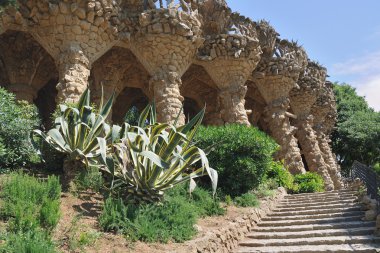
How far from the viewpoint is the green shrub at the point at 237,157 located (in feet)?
27.1

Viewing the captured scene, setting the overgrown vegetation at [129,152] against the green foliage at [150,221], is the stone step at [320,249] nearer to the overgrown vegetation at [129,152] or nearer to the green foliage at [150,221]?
the green foliage at [150,221]

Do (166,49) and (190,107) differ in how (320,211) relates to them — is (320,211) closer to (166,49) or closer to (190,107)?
(166,49)

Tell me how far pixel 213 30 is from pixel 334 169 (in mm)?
10933

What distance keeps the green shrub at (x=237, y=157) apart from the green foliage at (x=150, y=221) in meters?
2.65

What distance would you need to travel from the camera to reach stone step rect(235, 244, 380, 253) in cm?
532

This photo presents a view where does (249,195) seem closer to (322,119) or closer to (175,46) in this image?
(175,46)

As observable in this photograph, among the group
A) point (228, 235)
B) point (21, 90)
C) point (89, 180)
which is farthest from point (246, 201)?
point (21, 90)

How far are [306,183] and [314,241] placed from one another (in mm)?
6846

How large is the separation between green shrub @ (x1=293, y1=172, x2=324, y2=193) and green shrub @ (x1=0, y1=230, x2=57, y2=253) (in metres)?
9.57

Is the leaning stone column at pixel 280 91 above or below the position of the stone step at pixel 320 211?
above

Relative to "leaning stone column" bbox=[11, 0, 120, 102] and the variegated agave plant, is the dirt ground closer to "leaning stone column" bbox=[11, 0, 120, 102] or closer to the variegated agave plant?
the variegated agave plant

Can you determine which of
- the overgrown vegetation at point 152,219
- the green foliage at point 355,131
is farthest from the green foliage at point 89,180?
the green foliage at point 355,131

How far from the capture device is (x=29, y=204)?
430 centimetres

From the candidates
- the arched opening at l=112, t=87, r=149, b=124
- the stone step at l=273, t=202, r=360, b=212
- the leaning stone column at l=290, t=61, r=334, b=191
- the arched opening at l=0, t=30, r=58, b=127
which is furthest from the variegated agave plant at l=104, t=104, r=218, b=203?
the leaning stone column at l=290, t=61, r=334, b=191
